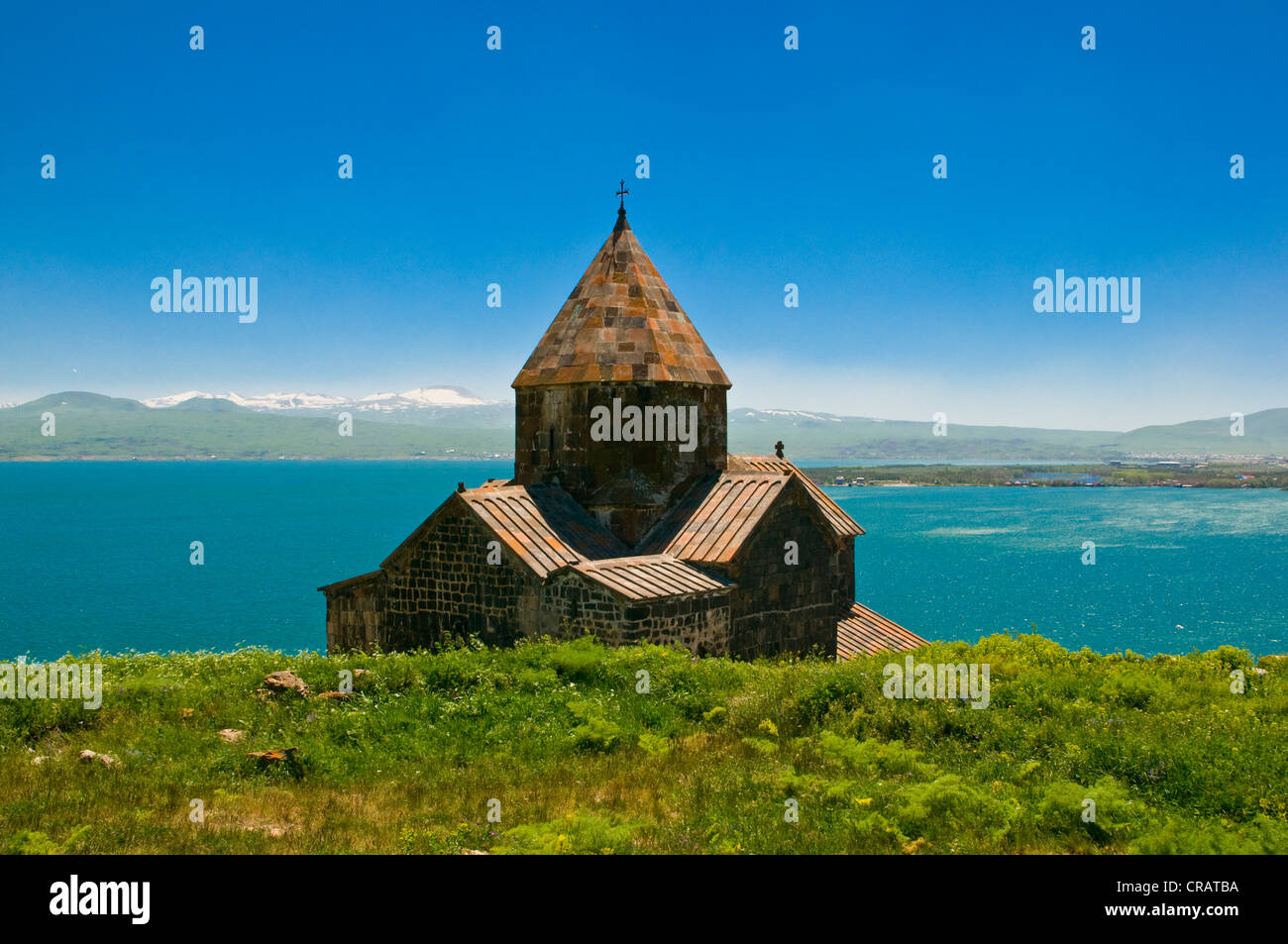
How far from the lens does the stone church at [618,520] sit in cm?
1510

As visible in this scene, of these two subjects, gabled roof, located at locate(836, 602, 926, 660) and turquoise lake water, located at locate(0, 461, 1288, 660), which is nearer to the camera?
gabled roof, located at locate(836, 602, 926, 660)

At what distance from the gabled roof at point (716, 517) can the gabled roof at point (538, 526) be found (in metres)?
0.98

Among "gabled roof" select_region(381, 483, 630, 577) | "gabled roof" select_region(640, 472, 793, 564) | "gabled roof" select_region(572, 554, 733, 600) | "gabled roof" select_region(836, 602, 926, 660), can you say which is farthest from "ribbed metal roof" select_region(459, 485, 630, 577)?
"gabled roof" select_region(836, 602, 926, 660)

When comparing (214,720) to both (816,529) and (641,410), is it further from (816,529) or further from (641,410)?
(816,529)

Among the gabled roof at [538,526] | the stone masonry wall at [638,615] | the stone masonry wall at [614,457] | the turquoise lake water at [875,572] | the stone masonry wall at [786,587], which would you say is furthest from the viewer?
the turquoise lake water at [875,572]

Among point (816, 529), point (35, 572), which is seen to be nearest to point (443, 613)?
point (816, 529)

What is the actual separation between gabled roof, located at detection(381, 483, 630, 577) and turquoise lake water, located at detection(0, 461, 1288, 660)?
25.9m

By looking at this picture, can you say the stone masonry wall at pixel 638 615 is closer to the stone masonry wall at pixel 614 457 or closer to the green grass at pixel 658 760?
the green grass at pixel 658 760

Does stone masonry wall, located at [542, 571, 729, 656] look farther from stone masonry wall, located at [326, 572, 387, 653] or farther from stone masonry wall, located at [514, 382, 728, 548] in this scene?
stone masonry wall, located at [326, 572, 387, 653]

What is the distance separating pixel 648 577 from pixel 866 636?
7179 mm

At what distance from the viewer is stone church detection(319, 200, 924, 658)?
15.1m

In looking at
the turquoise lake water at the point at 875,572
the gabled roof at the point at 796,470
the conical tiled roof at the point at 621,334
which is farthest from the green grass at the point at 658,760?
the turquoise lake water at the point at 875,572

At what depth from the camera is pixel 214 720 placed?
10.5 metres

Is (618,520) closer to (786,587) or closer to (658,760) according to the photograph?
(786,587)
